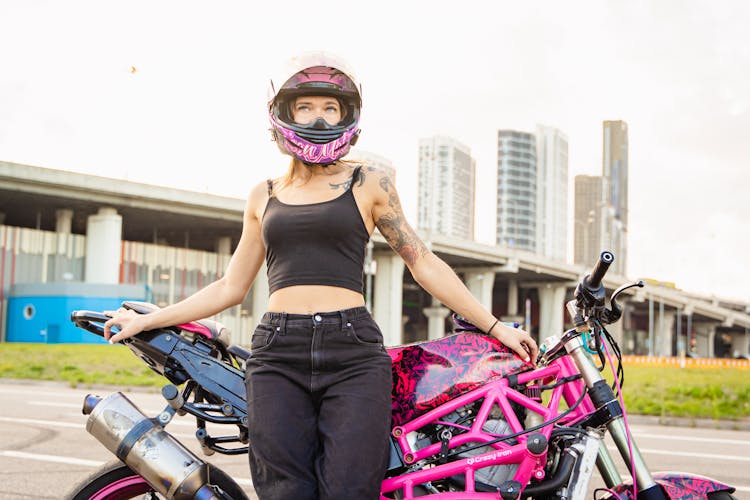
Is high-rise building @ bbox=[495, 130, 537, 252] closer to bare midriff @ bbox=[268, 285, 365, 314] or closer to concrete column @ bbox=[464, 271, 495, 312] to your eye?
concrete column @ bbox=[464, 271, 495, 312]

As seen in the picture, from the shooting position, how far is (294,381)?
2.84m

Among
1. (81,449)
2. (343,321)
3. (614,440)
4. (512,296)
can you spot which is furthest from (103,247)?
(512,296)

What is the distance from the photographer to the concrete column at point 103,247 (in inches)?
1727

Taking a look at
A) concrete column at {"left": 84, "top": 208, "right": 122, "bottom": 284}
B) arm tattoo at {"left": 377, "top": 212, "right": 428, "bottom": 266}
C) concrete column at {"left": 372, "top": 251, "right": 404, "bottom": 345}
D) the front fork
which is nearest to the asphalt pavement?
the front fork

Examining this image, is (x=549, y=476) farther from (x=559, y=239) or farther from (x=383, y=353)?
(x=559, y=239)

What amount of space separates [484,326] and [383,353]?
0.44m

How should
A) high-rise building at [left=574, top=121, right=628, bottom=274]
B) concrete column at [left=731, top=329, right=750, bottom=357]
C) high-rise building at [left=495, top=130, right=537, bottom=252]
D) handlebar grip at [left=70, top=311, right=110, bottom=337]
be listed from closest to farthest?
handlebar grip at [left=70, top=311, right=110, bottom=337]
high-rise building at [left=574, top=121, right=628, bottom=274]
concrete column at [left=731, top=329, right=750, bottom=357]
high-rise building at [left=495, top=130, right=537, bottom=252]

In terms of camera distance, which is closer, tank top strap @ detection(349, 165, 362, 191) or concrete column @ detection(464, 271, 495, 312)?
tank top strap @ detection(349, 165, 362, 191)

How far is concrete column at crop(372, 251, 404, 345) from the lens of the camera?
55.9 meters

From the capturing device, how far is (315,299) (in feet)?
9.48

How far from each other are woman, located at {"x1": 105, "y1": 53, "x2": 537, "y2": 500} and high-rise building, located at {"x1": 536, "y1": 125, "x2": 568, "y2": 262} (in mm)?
138703

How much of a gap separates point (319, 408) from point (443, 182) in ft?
309

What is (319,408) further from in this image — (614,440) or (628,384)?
(628,384)

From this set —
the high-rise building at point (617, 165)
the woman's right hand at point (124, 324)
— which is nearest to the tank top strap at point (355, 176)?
the woman's right hand at point (124, 324)
